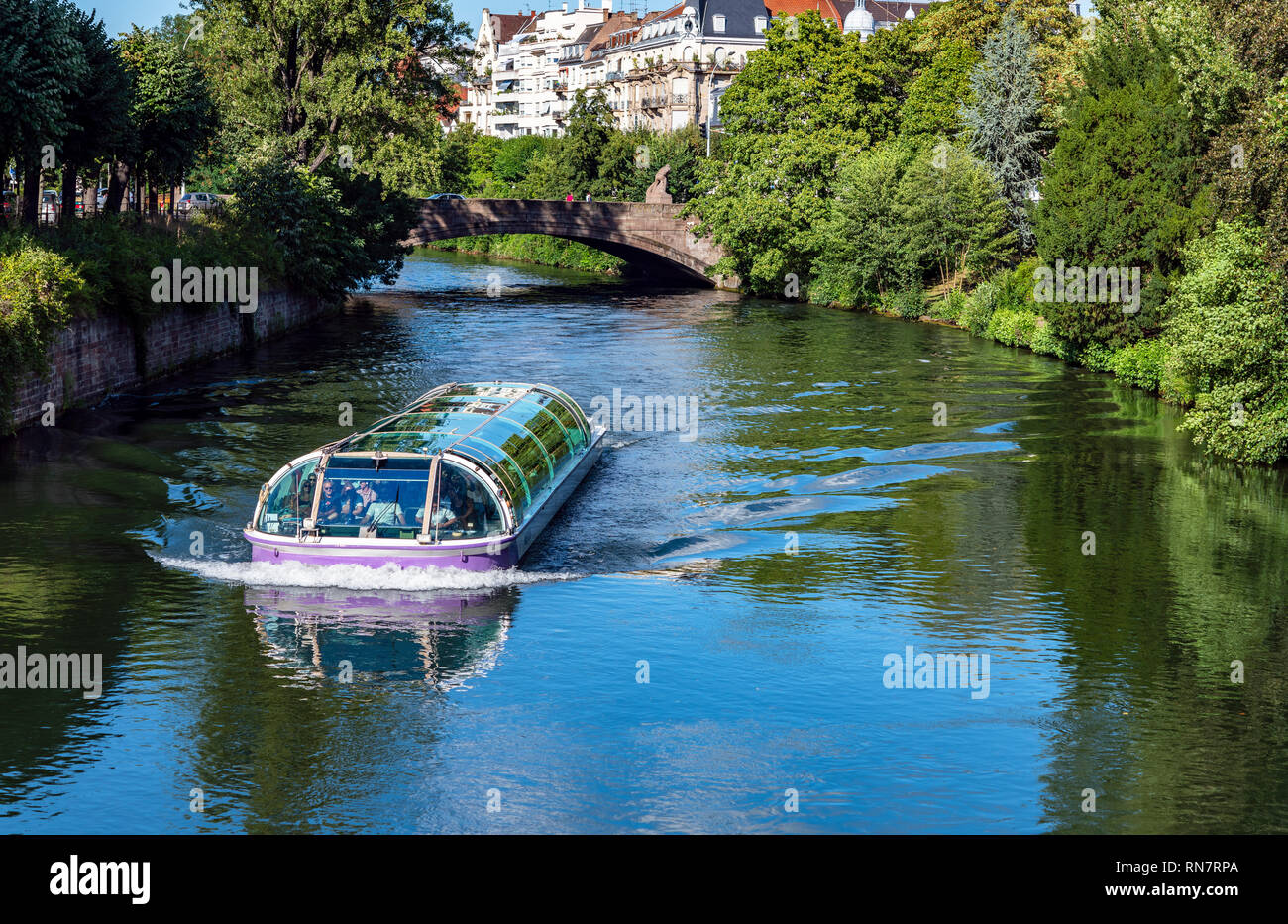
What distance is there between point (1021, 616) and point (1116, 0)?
36393 millimetres

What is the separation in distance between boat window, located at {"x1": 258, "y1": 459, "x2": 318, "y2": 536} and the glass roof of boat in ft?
1.99

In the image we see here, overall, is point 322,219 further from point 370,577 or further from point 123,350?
point 370,577

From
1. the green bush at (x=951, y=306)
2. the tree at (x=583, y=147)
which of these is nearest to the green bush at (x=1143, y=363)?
the green bush at (x=951, y=306)

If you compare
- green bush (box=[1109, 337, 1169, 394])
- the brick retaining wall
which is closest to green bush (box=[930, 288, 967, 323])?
green bush (box=[1109, 337, 1169, 394])

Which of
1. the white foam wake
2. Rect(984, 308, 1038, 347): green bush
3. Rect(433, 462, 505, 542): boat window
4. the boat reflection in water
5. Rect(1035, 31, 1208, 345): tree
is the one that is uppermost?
Rect(1035, 31, 1208, 345): tree

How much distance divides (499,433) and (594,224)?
6155cm

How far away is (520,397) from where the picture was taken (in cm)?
3002

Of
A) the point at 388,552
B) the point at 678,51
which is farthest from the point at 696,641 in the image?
the point at 678,51

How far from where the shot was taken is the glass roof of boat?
2406 cm

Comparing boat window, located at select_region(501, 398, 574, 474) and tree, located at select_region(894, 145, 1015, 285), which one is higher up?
tree, located at select_region(894, 145, 1015, 285)

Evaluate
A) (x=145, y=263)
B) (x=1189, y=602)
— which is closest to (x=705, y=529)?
(x=1189, y=602)

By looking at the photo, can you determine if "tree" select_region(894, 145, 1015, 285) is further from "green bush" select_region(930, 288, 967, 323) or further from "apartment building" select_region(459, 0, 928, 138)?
"apartment building" select_region(459, 0, 928, 138)
